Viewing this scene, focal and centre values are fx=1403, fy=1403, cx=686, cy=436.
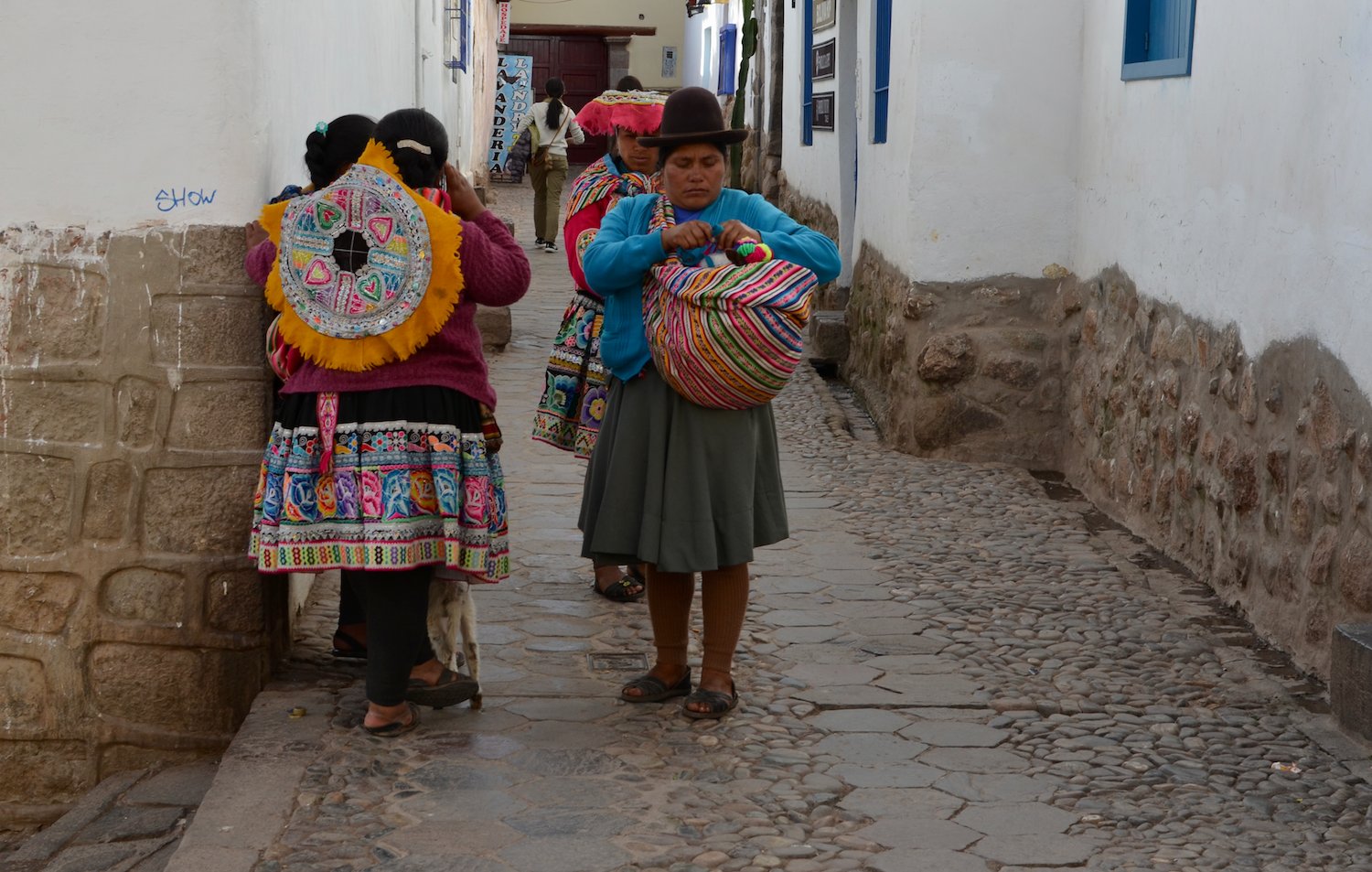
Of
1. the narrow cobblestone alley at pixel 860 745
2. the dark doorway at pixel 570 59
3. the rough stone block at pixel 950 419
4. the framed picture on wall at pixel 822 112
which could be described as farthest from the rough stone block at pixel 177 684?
the dark doorway at pixel 570 59

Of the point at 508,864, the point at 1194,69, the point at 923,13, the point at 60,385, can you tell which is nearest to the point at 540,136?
the point at 923,13

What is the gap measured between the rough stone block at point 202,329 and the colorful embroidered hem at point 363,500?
0.38 m

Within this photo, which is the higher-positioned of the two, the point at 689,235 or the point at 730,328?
the point at 689,235

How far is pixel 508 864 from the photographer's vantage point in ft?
9.49

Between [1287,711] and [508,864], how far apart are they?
85.1 inches

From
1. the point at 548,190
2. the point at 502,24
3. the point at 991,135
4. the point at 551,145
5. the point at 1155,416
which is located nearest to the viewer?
the point at 1155,416

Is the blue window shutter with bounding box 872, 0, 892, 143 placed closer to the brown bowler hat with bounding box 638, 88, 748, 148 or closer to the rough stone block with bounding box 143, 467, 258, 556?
the brown bowler hat with bounding box 638, 88, 748, 148

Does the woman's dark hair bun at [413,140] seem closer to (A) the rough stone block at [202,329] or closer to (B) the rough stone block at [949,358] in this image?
(A) the rough stone block at [202,329]

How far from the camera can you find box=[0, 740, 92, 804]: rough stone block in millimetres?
3834

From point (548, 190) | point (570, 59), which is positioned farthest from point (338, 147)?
point (570, 59)

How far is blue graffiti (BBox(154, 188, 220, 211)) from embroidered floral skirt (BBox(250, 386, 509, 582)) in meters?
0.61

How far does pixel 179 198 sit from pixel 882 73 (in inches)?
214

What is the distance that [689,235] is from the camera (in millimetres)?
3391

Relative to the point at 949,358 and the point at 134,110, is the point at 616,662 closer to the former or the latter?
the point at 134,110
